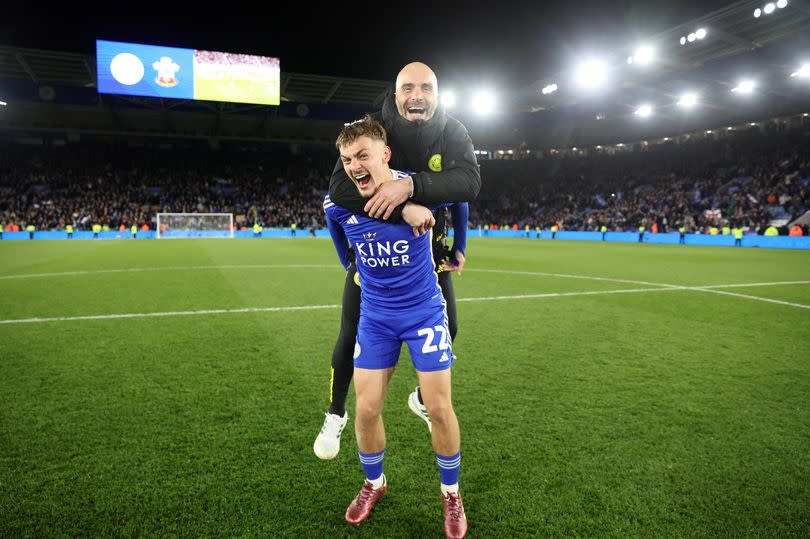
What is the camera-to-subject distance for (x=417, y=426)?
143 inches

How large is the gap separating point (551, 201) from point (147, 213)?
112 ft

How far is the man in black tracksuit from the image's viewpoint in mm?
2334

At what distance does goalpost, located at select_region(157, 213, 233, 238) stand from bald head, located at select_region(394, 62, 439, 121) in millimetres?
34020

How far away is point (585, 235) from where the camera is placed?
33688 millimetres

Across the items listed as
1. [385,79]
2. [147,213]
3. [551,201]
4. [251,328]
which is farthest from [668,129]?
[251,328]

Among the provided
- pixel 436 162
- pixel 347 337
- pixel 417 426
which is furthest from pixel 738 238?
pixel 347 337

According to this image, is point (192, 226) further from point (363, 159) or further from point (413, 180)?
point (413, 180)

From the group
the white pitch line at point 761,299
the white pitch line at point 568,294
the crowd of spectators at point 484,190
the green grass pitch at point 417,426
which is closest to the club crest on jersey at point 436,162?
the green grass pitch at point 417,426

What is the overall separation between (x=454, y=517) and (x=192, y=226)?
35.4 metres

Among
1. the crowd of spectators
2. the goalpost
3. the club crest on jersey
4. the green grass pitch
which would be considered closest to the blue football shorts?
the club crest on jersey

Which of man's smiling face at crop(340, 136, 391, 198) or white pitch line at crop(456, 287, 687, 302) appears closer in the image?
man's smiling face at crop(340, 136, 391, 198)

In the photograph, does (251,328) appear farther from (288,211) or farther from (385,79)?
(288,211)

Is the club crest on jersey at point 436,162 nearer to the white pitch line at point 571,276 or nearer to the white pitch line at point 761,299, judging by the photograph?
the white pitch line at point 761,299

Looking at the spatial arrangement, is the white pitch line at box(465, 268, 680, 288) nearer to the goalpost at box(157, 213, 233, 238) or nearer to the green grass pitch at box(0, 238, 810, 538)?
the green grass pitch at box(0, 238, 810, 538)
